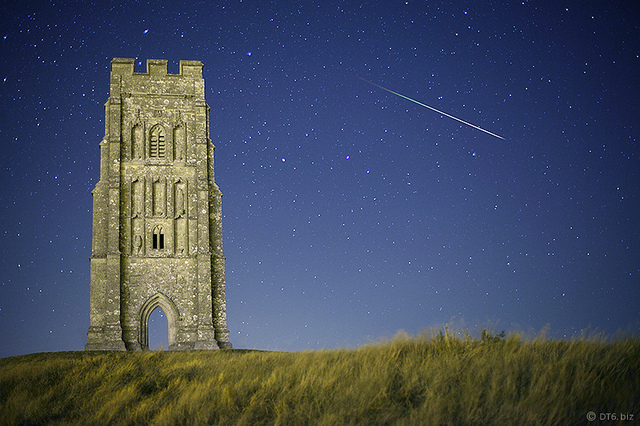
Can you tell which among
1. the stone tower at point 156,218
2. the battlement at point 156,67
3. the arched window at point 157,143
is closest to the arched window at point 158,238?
the stone tower at point 156,218

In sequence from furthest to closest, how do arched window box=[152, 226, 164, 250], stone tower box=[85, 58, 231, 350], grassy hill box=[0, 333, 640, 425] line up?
arched window box=[152, 226, 164, 250] → stone tower box=[85, 58, 231, 350] → grassy hill box=[0, 333, 640, 425]

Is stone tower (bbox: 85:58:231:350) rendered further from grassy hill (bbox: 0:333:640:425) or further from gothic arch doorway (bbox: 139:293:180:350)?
grassy hill (bbox: 0:333:640:425)

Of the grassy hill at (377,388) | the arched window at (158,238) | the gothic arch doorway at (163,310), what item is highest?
the arched window at (158,238)

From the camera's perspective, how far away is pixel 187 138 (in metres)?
38.6

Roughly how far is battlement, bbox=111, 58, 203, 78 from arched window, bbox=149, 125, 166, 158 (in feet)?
11.8

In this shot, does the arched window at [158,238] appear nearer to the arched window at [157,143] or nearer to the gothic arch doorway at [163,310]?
the gothic arch doorway at [163,310]

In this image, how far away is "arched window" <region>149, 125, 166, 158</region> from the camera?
38.4 metres

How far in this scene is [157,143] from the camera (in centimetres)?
3850

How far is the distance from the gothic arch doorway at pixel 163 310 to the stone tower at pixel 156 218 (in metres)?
0.06

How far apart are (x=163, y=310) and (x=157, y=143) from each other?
9.90 m

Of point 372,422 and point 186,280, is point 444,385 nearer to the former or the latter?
point 372,422

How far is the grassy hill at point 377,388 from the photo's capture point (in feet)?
37.1

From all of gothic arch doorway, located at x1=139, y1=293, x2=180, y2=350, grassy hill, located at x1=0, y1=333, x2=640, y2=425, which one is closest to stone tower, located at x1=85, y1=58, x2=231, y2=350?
gothic arch doorway, located at x1=139, y1=293, x2=180, y2=350

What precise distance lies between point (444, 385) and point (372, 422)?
179cm
